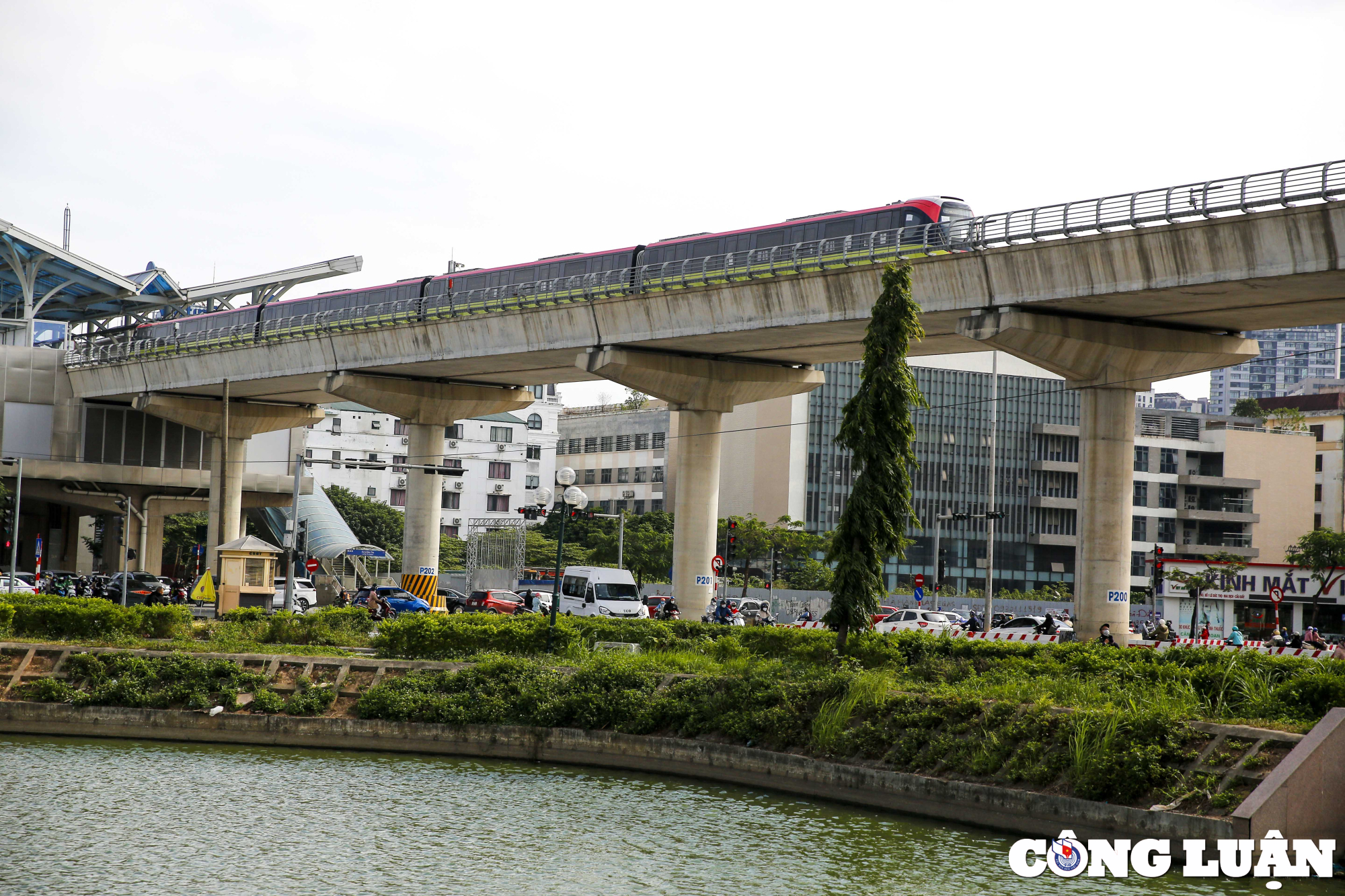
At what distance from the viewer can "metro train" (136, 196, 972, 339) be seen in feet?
119

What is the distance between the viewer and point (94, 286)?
70062mm

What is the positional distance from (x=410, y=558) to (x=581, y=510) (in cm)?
2693

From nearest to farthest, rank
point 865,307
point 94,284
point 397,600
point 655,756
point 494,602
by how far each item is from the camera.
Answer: point 655,756, point 865,307, point 397,600, point 494,602, point 94,284

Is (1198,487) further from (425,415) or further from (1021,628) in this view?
(425,415)

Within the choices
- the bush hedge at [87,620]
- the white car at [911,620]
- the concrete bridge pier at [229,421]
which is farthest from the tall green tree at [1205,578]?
the concrete bridge pier at [229,421]

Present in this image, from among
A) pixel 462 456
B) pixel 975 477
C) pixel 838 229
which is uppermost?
pixel 838 229

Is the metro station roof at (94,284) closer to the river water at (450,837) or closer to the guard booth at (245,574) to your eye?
the guard booth at (245,574)

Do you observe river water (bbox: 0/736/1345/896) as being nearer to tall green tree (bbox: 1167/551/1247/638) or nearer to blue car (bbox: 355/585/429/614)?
tall green tree (bbox: 1167/551/1247/638)

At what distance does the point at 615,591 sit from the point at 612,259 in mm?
10851

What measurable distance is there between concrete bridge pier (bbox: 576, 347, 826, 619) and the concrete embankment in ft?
74.7

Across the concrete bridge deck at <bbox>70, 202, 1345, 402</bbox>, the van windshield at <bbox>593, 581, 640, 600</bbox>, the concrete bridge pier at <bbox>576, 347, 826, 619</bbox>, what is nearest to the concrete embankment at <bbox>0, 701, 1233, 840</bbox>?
the concrete bridge deck at <bbox>70, 202, 1345, 402</bbox>

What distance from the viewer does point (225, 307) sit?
77.3 metres

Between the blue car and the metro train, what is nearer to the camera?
the metro train

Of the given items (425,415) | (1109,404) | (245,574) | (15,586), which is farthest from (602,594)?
(15,586)
